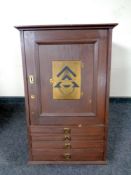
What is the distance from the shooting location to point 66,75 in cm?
129

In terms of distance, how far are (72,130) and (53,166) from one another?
38 cm

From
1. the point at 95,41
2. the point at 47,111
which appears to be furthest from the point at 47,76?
the point at 95,41

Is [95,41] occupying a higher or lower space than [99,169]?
higher

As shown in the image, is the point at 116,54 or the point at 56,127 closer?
the point at 56,127

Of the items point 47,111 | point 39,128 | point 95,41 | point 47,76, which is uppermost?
point 95,41

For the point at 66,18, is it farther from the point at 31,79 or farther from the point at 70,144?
the point at 70,144

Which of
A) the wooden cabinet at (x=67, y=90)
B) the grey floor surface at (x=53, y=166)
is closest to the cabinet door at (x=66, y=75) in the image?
the wooden cabinet at (x=67, y=90)

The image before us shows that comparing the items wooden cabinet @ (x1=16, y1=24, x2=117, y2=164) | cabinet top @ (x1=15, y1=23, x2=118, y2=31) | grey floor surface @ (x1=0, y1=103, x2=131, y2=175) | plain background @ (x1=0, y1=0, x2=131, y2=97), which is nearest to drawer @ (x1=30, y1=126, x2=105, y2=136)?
wooden cabinet @ (x1=16, y1=24, x2=117, y2=164)

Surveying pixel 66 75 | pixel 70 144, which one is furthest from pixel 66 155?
pixel 66 75

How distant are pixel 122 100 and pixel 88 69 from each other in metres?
1.67

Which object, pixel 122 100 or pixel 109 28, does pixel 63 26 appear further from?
pixel 122 100

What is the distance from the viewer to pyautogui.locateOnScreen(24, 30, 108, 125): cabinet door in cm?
121

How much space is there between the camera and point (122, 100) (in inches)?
108

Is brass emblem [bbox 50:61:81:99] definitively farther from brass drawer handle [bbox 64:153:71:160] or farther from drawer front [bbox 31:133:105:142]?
brass drawer handle [bbox 64:153:71:160]
